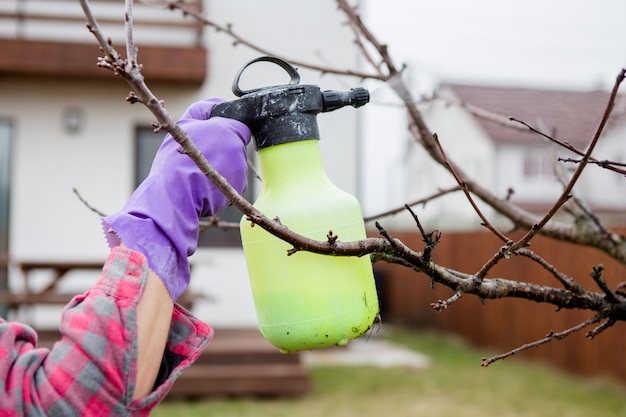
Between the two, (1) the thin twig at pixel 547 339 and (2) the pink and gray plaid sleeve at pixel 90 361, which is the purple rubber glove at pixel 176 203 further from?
(1) the thin twig at pixel 547 339

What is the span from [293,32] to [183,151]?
25.0ft

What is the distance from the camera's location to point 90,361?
2.27 feet

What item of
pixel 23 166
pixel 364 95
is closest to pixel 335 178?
pixel 23 166

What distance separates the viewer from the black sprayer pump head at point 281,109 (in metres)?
0.91

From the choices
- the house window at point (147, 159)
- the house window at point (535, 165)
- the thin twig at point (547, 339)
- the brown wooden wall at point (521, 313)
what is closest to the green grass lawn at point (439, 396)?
the brown wooden wall at point (521, 313)

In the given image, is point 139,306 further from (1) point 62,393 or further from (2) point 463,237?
(2) point 463,237

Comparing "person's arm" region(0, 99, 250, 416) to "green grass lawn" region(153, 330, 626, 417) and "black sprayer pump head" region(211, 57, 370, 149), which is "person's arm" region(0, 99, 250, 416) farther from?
"green grass lawn" region(153, 330, 626, 417)

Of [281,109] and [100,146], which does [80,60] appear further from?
[281,109]

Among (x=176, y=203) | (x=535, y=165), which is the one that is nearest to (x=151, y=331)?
(x=176, y=203)

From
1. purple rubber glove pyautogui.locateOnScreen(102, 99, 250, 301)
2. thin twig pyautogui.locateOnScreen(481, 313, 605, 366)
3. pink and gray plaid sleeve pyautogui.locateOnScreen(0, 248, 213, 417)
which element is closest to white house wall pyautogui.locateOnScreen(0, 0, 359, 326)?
thin twig pyautogui.locateOnScreen(481, 313, 605, 366)

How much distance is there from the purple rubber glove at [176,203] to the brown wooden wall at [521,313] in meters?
4.54

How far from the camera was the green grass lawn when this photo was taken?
6.23 metres

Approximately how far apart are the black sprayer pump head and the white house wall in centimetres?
674

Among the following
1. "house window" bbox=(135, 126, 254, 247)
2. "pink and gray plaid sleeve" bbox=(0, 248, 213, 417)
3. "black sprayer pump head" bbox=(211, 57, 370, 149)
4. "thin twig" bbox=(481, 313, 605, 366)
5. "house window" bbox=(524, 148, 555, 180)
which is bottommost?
"house window" bbox=(524, 148, 555, 180)
